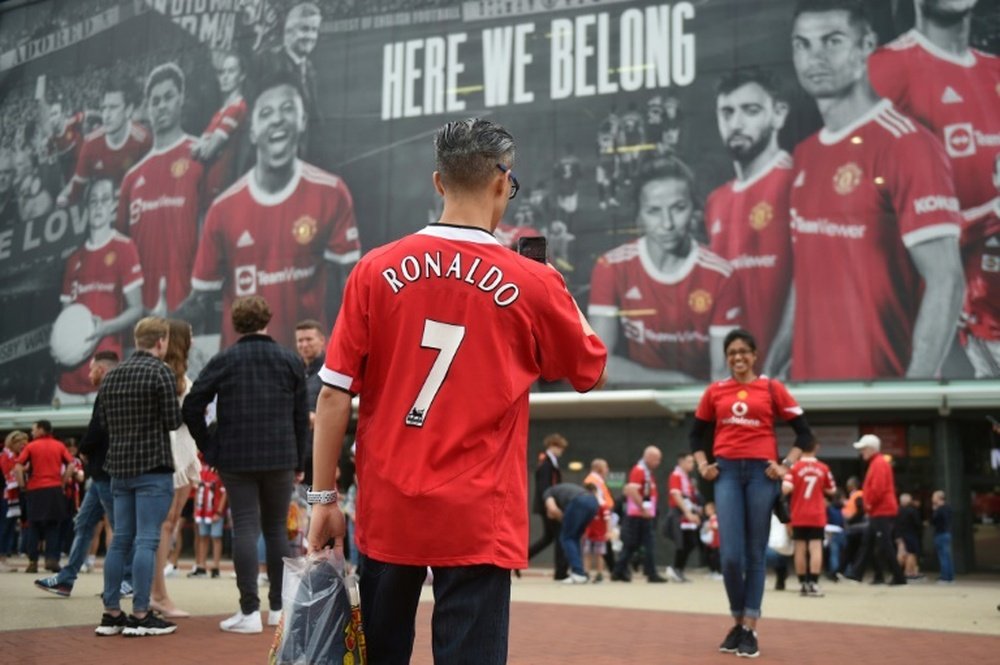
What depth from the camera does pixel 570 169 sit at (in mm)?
25969

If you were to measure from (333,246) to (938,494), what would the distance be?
15.0 metres

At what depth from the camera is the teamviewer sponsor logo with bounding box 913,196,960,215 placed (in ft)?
73.7

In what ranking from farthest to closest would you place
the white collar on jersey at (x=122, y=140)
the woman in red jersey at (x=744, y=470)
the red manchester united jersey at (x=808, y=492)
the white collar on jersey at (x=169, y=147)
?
the white collar on jersey at (x=122, y=140) < the white collar on jersey at (x=169, y=147) < the red manchester united jersey at (x=808, y=492) < the woman in red jersey at (x=744, y=470)

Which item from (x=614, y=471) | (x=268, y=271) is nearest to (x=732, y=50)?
(x=614, y=471)

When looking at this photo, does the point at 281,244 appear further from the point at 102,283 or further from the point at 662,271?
the point at 662,271

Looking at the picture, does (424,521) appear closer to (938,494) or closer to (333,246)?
(938,494)

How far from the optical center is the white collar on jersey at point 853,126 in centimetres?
2339

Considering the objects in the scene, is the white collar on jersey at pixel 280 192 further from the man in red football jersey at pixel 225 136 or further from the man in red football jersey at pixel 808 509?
the man in red football jersey at pixel 808 509

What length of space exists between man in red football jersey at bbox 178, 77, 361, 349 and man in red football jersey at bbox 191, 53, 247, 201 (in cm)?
47

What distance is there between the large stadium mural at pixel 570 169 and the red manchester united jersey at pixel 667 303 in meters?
0.05

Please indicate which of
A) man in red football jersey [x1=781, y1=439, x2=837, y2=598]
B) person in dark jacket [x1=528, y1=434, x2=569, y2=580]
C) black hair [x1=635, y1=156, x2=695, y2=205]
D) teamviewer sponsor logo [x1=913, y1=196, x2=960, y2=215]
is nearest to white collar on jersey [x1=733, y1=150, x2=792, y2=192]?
black hair [x1=635, y1=156, x2=695, y2=205]

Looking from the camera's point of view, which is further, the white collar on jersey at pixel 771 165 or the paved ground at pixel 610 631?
the white collar on jersey at pixel 771 165

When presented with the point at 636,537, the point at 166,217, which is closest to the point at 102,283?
the point at 166,217

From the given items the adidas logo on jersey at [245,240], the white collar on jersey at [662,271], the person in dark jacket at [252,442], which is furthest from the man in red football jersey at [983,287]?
the person in dark jacket at [252,442]
